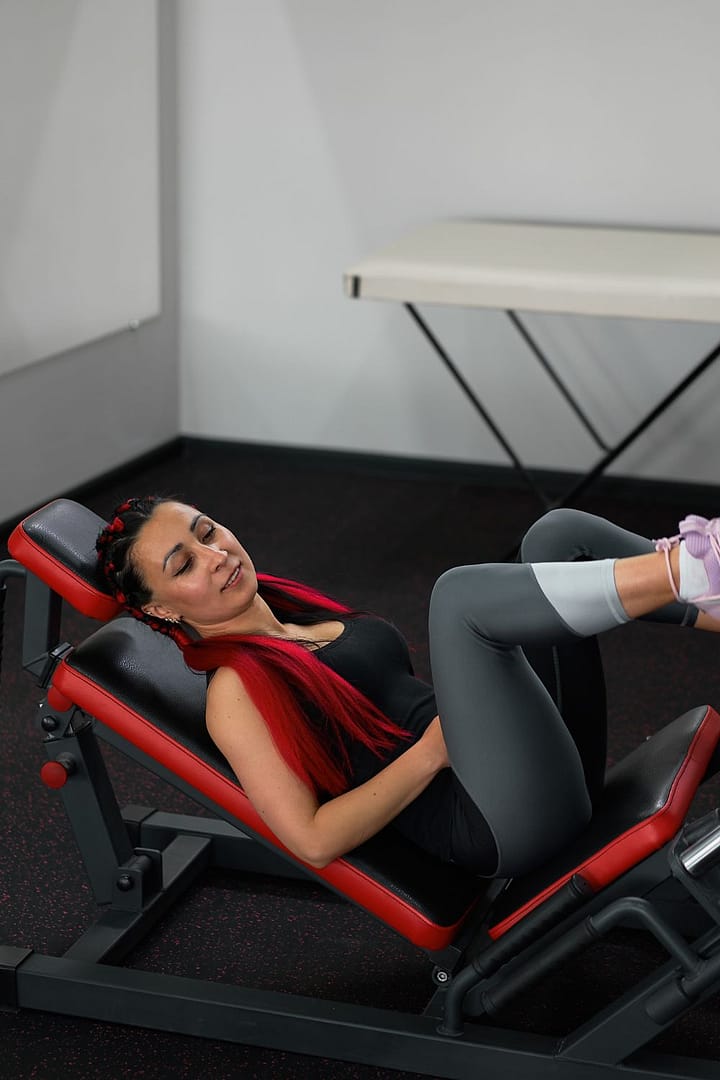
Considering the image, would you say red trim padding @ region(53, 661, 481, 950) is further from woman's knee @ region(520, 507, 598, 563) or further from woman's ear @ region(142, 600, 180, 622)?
woman's knee @ region(520, 507, 598, 563)

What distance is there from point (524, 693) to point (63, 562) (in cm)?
63

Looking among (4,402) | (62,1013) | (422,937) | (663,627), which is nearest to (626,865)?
(422,937)

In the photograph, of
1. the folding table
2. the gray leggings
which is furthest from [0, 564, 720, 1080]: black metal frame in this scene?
the folding table

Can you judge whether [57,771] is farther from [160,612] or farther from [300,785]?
[300,785]

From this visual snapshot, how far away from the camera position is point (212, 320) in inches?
179

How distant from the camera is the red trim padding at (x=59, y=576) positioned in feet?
5.99

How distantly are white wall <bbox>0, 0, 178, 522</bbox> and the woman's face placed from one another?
197 cm

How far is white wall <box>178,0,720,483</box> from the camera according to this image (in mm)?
3996

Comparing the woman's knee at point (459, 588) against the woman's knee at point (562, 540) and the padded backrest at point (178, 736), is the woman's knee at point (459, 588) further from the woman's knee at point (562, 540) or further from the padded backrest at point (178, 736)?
the padded backrest at point (178, 736)

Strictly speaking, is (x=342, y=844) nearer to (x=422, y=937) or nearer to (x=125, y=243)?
(x=422, y=937)

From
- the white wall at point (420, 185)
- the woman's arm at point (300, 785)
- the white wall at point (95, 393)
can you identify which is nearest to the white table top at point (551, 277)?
the white wall at point (420, 185)

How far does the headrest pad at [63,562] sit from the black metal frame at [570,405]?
1.73 metres

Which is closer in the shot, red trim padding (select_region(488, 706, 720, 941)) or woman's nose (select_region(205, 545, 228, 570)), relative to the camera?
red trim padding (select_region(488, 706, 720, 941))

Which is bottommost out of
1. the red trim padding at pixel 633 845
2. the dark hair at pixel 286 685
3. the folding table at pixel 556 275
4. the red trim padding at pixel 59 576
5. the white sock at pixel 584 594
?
the red trim padding at pixel 633 845
